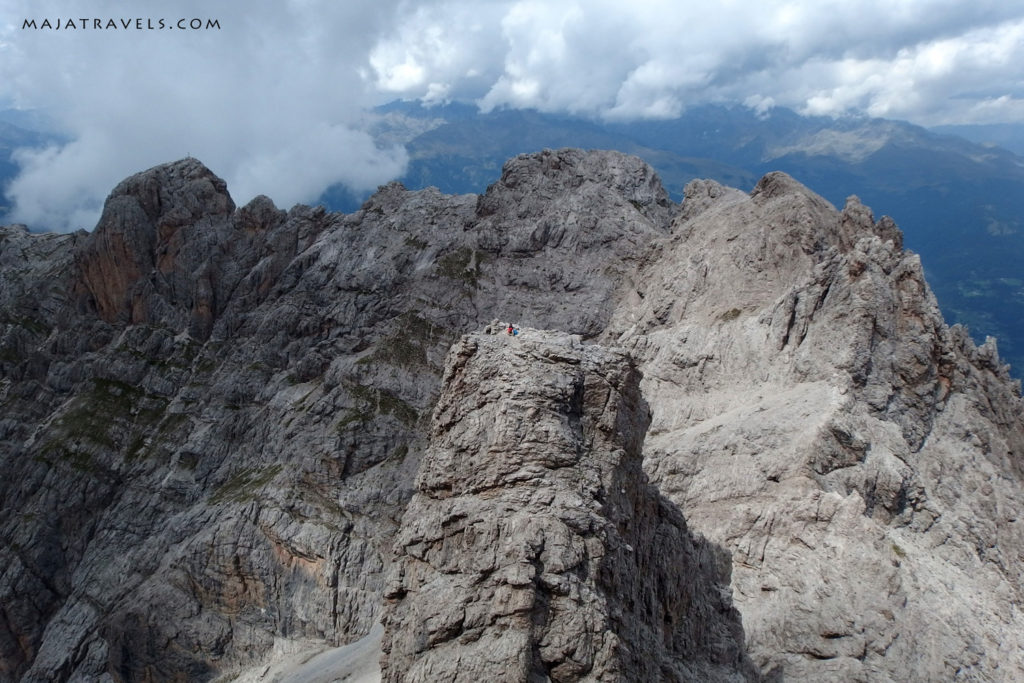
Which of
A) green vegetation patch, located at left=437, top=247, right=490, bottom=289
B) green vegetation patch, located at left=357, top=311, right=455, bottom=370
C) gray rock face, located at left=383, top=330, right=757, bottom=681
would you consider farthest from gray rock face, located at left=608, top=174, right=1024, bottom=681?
green vegetation patch, located at left=437, top=247, right=490, bottom=289

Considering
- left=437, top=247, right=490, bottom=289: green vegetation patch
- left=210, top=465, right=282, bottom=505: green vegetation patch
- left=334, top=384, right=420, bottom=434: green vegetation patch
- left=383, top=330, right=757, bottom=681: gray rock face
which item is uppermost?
left=437, top=247, right=490, bottom=289: green vegetation patch

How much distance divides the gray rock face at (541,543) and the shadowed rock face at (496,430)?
18cm

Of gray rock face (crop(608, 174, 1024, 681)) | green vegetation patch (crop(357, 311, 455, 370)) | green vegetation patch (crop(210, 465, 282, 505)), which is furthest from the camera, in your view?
green vegetation patch (crop(357, 311, 455, 370))

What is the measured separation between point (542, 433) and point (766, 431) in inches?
1360

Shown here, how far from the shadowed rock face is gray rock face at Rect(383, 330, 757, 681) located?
0.58ft

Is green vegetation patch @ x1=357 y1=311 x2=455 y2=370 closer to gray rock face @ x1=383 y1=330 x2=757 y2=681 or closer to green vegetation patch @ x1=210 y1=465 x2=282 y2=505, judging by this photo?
green vegetation patch @ x1=210 y1=465 x2=282 y2=505

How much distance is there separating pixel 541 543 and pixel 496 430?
17.9ft

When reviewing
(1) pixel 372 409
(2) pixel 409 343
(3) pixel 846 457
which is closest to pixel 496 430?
(3) pixel 846 457

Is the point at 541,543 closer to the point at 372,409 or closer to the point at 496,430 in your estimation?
the point at 496,430

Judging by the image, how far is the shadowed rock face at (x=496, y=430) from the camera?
1435 inches

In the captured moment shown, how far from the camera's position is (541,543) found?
29.9 meters

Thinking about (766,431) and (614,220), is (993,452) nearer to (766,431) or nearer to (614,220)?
(766,431)

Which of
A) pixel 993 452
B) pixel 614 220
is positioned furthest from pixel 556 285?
pixel 993 452

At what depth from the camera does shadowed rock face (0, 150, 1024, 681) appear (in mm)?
36438
